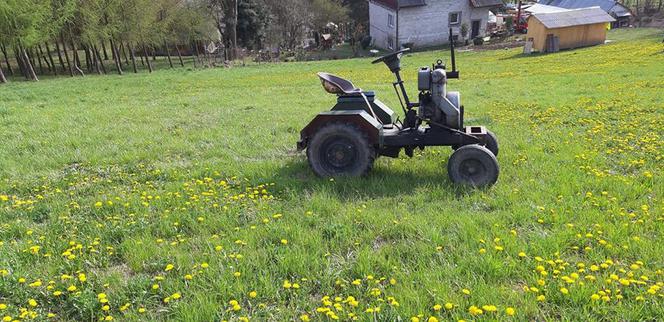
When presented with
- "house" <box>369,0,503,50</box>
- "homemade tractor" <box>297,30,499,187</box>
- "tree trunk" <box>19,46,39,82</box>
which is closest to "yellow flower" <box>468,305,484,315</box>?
"homemade tractor" <box>297,30,499,187</box>

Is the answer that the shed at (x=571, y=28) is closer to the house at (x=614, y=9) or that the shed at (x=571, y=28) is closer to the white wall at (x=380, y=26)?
the white wall at (x=380, y=26)

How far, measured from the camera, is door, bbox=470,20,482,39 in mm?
44312

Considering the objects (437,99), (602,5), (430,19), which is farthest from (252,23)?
(437,99)

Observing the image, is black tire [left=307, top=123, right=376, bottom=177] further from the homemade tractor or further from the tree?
the tree

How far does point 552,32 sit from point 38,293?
1241 inches

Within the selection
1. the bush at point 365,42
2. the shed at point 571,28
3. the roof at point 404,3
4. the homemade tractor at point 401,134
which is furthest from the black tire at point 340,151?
the bush at point 365,42

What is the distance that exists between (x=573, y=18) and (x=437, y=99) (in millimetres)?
29038

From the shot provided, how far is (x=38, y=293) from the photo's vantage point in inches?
142

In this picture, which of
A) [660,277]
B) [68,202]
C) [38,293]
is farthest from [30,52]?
[660,277]

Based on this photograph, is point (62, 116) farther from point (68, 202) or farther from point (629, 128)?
point (629, 128)

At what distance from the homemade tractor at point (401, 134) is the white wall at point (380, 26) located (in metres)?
38.5

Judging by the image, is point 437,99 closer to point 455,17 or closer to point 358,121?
point 358,121

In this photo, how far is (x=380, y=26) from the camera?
46219 mm

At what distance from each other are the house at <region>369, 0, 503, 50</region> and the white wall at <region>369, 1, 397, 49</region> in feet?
0.29
